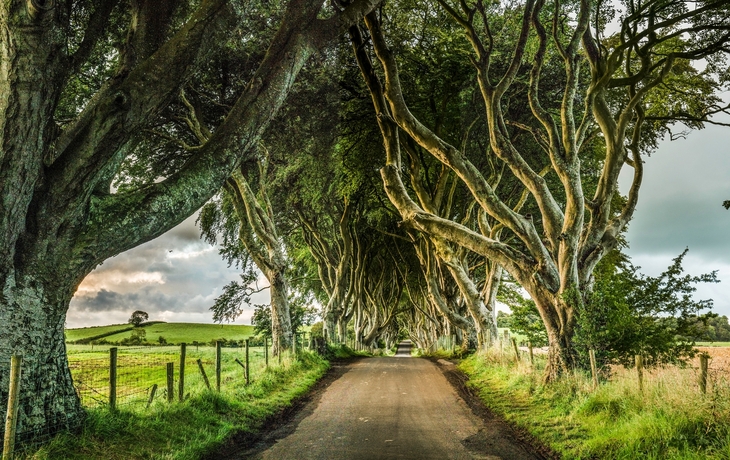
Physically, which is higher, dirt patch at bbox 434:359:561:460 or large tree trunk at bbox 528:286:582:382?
large tree trunk at bbox 528:286:582:382

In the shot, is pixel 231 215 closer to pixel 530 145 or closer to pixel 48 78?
pixel 530 145

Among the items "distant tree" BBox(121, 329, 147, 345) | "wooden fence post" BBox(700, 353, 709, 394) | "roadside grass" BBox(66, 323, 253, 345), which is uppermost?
"wooden fence post" BBox(700, 353, 709, 394)

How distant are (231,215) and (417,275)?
18.5 metres

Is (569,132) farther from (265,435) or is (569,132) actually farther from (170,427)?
(170,427)

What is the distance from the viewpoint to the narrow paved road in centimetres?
705

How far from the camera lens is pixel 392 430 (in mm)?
8531

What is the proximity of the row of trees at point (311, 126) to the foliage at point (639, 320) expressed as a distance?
442mm

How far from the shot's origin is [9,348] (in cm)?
556

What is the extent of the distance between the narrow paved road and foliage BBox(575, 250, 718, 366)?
3243 mm

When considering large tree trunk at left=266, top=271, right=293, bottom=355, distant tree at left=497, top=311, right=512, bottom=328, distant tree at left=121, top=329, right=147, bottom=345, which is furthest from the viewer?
distant tree at left=121, top=329, right=147, bottom=345

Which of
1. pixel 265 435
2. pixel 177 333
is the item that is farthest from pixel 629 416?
pixel 177 333

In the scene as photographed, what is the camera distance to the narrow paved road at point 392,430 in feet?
23.1

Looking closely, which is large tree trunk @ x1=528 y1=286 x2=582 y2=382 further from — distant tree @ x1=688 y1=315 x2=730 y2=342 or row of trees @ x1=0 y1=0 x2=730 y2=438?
distant tree @ x1=688 y1=315 x2=730 y2=342

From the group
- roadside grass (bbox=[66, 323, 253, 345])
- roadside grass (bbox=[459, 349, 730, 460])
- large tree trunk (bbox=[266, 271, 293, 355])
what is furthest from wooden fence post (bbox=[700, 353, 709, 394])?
roadside grass (bbox=[66, 323, 253, 345])
